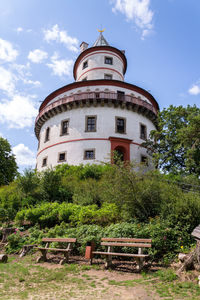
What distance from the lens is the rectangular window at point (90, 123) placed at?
25516mm

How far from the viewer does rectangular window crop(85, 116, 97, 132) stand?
25516 mm

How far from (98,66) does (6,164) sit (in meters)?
16.6

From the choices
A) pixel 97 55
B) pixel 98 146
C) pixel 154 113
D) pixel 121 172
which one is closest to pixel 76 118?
pixel 98 146

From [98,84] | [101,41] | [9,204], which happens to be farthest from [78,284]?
[101,41]

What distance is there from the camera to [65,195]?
15.5 metres

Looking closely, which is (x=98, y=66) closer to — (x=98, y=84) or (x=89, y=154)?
(x=98, y=84)

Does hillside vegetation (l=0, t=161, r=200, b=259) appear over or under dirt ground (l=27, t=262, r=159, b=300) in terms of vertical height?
over

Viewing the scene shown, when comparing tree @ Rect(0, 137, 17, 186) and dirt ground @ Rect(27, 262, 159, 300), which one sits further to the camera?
tree @ Rect(0, 137, 17, 186)

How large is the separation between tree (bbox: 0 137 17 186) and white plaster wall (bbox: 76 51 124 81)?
13126mm

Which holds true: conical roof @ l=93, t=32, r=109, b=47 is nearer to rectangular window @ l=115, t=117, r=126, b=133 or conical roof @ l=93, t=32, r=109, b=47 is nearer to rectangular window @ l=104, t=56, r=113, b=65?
rectangular window @ l=104, t=56, r=113, b=65

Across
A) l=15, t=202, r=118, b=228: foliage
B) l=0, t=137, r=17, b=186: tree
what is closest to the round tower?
l=0, t=137, r=17, b=186: tree

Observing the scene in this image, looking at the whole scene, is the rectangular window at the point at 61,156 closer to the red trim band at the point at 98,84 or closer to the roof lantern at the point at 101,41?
the red trim band at the point at 98,84

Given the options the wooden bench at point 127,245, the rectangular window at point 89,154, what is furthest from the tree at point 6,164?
the wooden bench at point 127,245

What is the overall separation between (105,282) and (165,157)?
1782 cm
